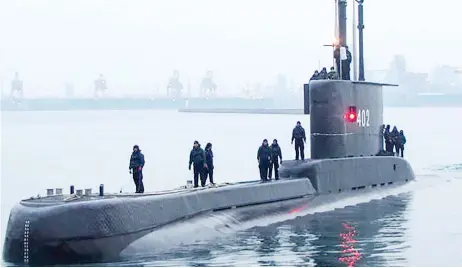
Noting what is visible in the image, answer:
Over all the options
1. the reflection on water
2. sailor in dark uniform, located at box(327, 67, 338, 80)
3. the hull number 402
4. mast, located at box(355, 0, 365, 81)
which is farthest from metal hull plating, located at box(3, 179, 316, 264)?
mast, located at box(355, 0, 365, 81)

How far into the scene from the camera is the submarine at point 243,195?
1619 centimetres

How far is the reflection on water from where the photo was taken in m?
17.1

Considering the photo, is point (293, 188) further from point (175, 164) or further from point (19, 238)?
point (175, 164)

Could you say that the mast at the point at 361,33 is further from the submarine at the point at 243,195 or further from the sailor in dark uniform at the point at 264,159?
the sailor in dark uniform at the point at 264,159

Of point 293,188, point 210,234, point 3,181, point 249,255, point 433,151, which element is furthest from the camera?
point 433,151

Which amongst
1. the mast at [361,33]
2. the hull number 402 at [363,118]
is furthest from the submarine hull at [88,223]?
the mast at [361,33]

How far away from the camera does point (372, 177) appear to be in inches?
1075

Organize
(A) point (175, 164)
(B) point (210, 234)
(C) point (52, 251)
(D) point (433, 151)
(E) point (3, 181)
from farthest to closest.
→ (D) point (433, 151)
(A) point (175, 164)
(E) point (3, 181)
(B) point (210, 234)
(C) point (52, 251)

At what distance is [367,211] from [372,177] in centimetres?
323

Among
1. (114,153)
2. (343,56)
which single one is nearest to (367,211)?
(343,56)

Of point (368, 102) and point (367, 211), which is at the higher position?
point (368, 102)

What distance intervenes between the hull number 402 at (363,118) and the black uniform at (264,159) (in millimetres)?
3642

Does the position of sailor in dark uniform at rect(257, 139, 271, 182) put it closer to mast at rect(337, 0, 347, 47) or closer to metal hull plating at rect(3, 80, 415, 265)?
metal hull plating at rect(3, 80, 415, 265)

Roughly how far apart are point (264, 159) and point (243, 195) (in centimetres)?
193
